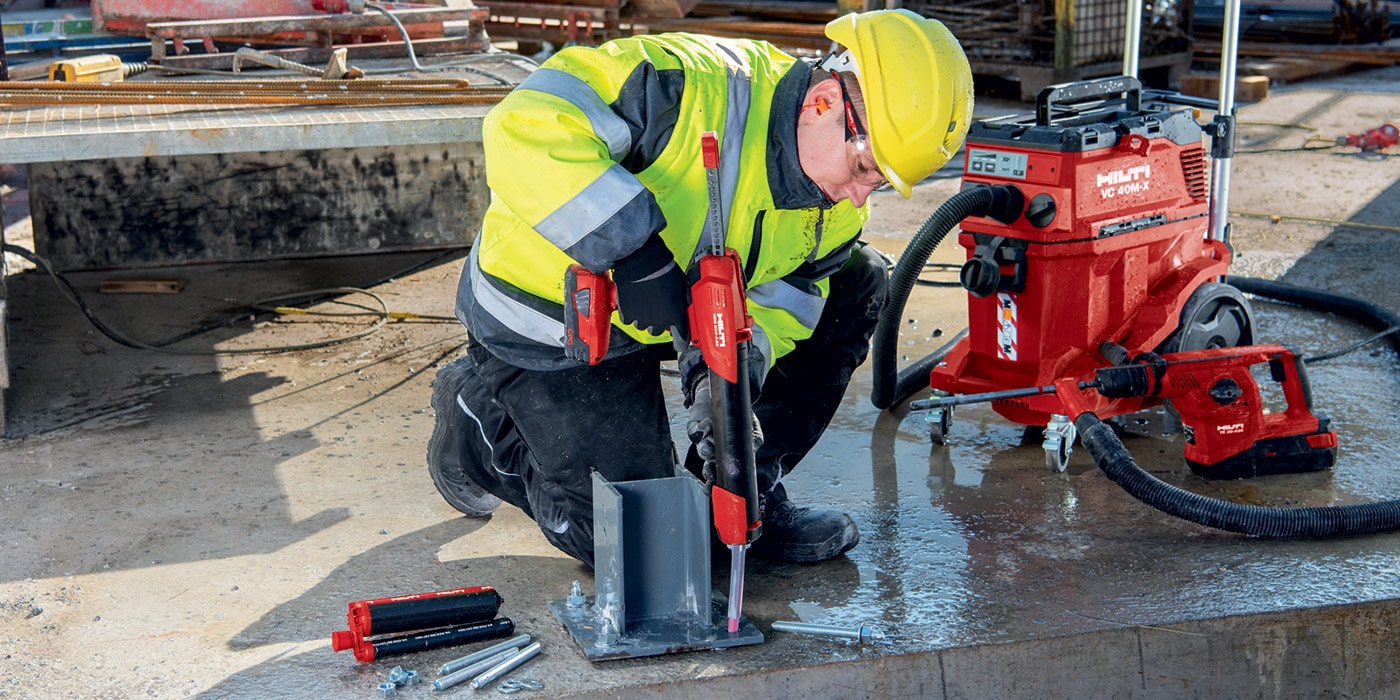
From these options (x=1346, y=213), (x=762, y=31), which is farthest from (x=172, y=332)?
(x=762, y=31)

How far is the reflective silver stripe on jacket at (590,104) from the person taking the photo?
94.0 inches

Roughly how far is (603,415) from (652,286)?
0.46m

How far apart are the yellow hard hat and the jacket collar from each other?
0.13 m

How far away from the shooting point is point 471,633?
8.23 feet

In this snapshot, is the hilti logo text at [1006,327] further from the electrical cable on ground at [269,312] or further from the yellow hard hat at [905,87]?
the electrical cable on ground at [269,312]

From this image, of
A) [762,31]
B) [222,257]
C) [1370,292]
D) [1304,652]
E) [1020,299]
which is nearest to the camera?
[1304,652]

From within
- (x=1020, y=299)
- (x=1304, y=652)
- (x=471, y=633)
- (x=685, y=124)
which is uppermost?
(x=685, y=124)

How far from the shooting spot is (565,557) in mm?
2934

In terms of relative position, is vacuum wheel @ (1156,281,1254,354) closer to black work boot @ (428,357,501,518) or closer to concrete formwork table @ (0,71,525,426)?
black work boot @ (428,357,501,518)

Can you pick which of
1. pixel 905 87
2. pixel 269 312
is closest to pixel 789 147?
pixel 905 87

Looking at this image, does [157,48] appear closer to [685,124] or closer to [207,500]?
[207,500]

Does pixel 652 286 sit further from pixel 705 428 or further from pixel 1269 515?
pixel 1269 515

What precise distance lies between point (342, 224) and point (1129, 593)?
3775mm

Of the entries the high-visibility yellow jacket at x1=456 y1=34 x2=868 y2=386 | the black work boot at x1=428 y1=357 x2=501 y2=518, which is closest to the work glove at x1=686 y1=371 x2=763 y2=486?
the high-visibility yellow jacket at x1=456 y1=34 x2=868 y2=386
